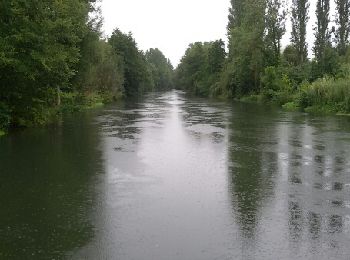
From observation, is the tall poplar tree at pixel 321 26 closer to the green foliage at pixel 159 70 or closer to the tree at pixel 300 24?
the tree at pixel 300 24

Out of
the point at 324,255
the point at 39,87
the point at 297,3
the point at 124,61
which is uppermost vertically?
the point at 297,3

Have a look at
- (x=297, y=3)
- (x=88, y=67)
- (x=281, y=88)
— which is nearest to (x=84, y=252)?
(x=88, y=67)

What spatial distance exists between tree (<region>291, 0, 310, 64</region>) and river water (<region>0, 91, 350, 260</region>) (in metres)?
44.4

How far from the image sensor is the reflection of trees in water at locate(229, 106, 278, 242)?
8.93 metres

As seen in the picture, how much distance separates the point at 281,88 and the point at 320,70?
22.8 ft

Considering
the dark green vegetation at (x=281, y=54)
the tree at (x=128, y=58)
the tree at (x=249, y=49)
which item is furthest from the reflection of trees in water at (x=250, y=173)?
the tree at (x=128, y=58)

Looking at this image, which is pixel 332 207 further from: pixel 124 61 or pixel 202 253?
pixel 124 61

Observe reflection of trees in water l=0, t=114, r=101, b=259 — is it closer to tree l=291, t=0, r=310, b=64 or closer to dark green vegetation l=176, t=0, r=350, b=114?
dark green vegetation l=176, t=0, r=350, b=114

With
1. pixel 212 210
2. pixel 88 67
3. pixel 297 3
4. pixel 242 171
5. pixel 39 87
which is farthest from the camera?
pixel 297 3

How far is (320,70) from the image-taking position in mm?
46875

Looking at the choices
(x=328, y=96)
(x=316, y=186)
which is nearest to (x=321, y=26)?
(x=328, y=96)

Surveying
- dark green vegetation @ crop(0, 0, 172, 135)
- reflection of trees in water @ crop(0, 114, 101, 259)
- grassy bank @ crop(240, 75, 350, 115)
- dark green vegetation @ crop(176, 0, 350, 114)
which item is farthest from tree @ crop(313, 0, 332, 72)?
reflection of trees in water @ crop(0, 114, 101, 259)

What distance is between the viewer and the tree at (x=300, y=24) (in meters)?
60.0

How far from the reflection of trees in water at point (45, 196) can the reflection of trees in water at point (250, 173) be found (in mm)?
3054
